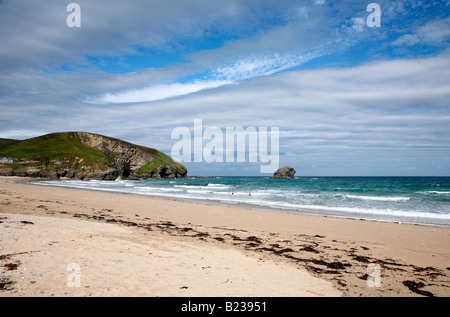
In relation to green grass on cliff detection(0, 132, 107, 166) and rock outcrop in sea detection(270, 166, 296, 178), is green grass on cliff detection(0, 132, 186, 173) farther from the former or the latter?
rock outcrop in sea detection(270, 166, 296, 178)

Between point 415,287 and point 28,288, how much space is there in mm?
7916

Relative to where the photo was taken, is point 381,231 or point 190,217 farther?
point 190,217

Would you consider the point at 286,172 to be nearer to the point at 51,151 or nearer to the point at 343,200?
the point at 51,151

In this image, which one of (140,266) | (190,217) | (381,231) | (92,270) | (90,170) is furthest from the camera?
(90,170)

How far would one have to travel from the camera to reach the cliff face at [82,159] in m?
79.6

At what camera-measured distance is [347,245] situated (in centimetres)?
1002

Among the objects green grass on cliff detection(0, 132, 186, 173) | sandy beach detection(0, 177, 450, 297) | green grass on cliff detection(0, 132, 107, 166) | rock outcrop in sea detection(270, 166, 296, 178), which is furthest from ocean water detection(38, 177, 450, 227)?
rock outcrop in sea detection(270, 166, 296, 178)

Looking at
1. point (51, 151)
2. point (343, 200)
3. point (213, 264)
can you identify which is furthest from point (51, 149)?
point (213, 264)

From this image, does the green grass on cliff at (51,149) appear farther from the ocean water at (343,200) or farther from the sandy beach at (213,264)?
the sandy beach at (213,264)

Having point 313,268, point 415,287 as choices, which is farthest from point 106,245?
point 415,287

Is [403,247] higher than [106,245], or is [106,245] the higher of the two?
[106,245]

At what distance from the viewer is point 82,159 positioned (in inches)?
3438
